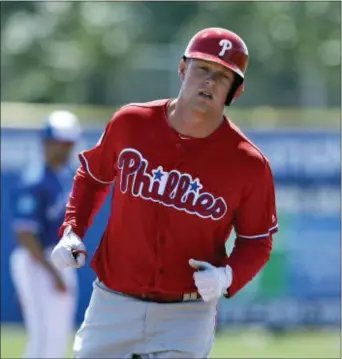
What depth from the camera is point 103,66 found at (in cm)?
2731

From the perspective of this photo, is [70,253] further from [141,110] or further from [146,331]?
[141,110]

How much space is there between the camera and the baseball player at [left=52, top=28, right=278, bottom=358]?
5387 millimetres

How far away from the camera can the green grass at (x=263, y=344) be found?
36.8 ft

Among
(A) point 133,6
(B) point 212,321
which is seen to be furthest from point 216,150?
(A) point 133,6

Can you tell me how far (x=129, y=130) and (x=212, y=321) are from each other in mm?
940

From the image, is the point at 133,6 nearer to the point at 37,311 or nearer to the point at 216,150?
the point at 37,311

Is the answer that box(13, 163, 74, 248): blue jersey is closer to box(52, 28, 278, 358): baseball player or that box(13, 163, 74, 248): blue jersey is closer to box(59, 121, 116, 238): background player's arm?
box(59, 121, 116, 238): background player's arm

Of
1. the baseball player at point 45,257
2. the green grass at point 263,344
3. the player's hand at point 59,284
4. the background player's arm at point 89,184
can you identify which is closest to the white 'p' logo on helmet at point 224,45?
the background player's arm at point 89,184

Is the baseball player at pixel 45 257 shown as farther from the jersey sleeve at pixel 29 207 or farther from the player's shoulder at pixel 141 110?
the player's shoulder at pixel 141 110

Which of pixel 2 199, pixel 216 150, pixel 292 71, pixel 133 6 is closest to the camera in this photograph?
pixel 216 150

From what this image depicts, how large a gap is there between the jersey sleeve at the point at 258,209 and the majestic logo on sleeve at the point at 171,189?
4.2 inches

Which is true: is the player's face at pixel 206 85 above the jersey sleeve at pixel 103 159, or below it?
above

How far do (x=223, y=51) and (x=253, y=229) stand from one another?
80 cm

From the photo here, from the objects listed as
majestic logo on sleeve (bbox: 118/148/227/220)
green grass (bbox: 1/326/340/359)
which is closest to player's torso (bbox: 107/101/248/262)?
majestic logo on sleeve (bbox: 118/148/227/220)
